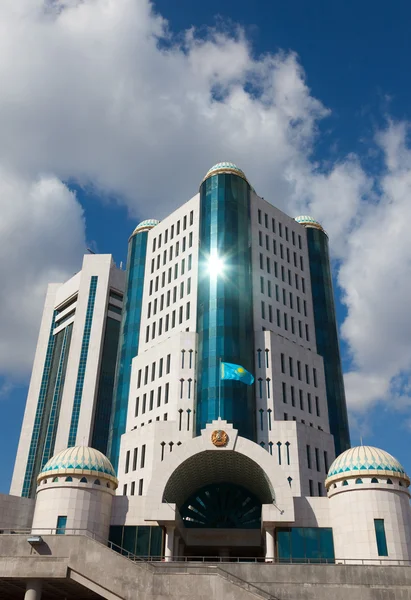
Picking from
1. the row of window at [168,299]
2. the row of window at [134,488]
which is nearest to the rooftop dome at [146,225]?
the row of window at [168,299]

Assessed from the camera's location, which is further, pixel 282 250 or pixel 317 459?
pixel 282 250

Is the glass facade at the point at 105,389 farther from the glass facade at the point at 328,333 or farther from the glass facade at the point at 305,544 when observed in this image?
the glass facade at the point at 305,544

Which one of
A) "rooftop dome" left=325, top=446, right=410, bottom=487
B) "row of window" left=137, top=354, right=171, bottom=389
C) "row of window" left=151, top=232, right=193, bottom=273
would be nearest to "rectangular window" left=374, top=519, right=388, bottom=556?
"rooftop dome" left=325, top=446, right=410, bottom=487

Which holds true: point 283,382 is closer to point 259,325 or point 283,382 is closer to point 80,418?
point 259,325

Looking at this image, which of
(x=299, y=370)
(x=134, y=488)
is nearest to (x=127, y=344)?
(x=134, y=488)

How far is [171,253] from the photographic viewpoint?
10431 cm

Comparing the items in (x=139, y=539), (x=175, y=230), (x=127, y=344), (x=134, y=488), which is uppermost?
(x=175, y=230)

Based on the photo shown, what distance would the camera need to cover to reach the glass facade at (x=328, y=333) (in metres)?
99.6

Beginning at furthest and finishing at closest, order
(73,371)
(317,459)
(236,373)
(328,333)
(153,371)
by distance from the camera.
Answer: (73,371) < (328,333) < (153,371) < (317,459) < (236,373)

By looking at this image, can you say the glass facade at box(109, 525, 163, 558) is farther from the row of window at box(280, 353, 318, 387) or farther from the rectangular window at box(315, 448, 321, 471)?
the row of window at box(280, 353, 318, 387)

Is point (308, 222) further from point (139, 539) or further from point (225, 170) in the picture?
point (139, 539)

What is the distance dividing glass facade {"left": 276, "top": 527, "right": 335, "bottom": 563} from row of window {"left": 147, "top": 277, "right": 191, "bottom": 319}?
4667 cm

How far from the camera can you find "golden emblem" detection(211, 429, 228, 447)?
58375 mm

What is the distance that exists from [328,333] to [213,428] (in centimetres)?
5086
